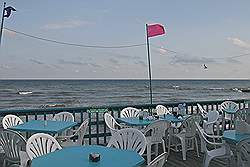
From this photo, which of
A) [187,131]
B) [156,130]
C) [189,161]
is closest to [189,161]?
[189,161]

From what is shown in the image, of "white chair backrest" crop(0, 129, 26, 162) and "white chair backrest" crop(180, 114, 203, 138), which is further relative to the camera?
"white chair backrest" crop(180, 114, 203, 138)

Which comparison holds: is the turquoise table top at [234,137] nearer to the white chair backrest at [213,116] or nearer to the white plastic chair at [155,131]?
the white plastic chair at [155,131]

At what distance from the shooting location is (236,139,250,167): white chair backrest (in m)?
2.97

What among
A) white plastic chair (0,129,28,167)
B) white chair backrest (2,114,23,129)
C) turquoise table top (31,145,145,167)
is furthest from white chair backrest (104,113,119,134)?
turquoise table top (31,145,145,167)

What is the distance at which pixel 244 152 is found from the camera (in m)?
3.01

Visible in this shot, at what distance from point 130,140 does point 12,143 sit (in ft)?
4.44

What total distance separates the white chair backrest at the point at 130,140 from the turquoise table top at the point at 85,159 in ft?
1.78

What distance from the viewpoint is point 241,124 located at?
365 cm

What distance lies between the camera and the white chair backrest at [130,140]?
10.9 ft

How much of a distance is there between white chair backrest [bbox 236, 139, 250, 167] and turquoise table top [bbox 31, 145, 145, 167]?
3.55 feet

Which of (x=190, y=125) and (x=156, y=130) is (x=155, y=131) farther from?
(x=190, y=125)

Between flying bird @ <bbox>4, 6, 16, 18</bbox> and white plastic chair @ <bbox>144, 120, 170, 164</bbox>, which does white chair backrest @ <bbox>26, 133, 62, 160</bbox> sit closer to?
white plastic chair @ <bbox>144, 120, 170, 164</bbox>

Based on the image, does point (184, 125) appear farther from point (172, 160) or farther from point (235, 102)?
point (235, 102)

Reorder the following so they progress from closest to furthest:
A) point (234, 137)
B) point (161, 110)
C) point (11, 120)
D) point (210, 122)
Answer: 1. point (234, 137)
2. point (11, 120)
3. point (210, 122)
4. point (161, 110)
